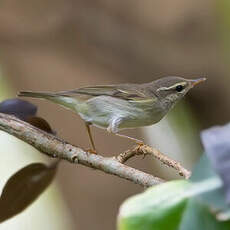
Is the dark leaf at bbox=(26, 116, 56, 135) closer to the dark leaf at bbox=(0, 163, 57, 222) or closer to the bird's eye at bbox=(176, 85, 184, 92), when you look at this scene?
the dark leaf at bbox=(0, 163, 57, 222)

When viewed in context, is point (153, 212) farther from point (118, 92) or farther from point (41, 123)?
point (118, 92)

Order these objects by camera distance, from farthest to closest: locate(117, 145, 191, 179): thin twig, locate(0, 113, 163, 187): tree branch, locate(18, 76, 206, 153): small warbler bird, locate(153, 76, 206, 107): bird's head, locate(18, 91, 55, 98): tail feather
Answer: locate(153, 76, 206, 107): bird's head
locate(18, 76, 206, 153): small warbler bird
locate(18, 91, 55, 98): tail feather
locate(0, 113, 163, 187): tree branch
locate(117, 145, 191, 179): thin twig

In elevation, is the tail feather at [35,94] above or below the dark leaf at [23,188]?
below

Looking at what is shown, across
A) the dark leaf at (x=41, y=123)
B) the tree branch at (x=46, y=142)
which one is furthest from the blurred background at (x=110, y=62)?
the tree branch at (x=46, y=142)

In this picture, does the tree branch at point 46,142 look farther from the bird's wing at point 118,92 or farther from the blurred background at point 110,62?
the blurred background at point 110,62

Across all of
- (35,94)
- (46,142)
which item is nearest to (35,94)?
(35,94)

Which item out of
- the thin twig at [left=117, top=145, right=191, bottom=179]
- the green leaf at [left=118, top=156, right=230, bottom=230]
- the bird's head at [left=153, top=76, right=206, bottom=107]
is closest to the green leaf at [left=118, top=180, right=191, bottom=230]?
the green leaf at [left=118, top=156, right=230, bottom=230]
